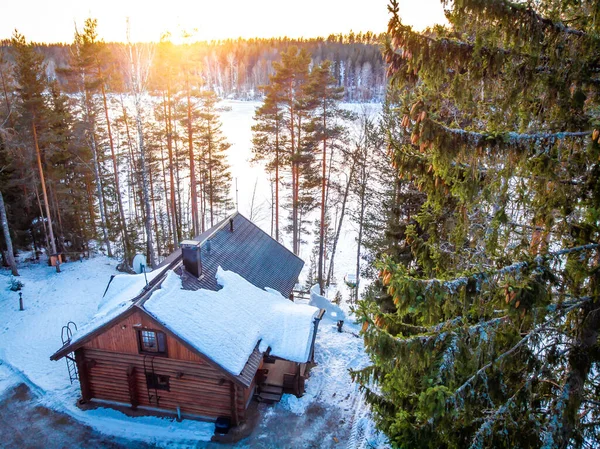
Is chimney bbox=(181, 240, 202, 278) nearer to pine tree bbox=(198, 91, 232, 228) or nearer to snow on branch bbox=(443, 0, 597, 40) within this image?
pine tree bbox=(198, 91, 232, 228)

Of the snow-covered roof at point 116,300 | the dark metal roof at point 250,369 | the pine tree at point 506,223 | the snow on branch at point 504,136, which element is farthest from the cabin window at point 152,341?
the snow on branch at point 504,136

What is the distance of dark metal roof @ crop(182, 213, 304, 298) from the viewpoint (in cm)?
1495

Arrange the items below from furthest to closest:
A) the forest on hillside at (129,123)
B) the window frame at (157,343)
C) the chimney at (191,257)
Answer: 1. the forest on hillside at (129,123)
2. the chimney at (191,257)
3. the window frame at (157,343)

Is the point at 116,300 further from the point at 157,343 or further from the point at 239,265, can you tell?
the point at 239,265

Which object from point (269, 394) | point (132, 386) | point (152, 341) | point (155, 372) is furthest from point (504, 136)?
point (132, 386)

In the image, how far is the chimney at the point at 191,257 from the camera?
546 inches

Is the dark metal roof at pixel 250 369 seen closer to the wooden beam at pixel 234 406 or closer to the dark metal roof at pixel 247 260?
the wooden beam at pixel 234 406

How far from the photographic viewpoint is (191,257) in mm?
13992

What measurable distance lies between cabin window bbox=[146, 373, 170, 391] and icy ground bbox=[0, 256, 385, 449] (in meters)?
Answer: 0.99

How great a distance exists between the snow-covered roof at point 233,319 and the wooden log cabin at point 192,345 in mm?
33

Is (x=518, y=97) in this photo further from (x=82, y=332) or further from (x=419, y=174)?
(x=82, y=332)

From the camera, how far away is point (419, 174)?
6285 millimetres

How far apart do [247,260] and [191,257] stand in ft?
12.0

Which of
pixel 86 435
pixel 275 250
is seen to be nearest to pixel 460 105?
pixel 86 435
